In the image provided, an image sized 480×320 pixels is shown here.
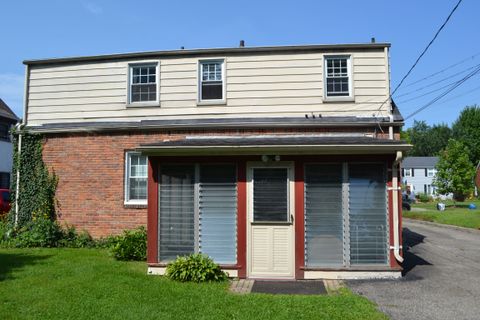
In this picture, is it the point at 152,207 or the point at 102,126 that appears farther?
the point at 102,126

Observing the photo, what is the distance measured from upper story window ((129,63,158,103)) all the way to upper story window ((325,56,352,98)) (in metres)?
5.07

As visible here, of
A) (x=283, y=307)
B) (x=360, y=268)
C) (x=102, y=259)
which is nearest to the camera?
(x=283, y=307)

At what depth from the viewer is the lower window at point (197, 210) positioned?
30.2 feet

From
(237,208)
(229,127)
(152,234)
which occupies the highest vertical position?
(229,127)

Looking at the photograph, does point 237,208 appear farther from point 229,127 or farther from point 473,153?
point 473,153

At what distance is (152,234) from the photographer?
30.3 ft

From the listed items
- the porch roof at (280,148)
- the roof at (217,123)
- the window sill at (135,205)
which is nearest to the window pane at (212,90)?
the roof at (217,123)

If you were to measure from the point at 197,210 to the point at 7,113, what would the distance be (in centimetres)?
2207

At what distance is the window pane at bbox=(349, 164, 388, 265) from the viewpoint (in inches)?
350

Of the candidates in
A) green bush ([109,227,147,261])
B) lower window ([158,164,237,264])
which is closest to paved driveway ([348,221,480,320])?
lower window ([158,164,237,264])

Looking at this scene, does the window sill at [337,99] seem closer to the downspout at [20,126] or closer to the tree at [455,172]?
the downspout at [20,126]

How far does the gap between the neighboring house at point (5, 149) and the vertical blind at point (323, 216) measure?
22.1m

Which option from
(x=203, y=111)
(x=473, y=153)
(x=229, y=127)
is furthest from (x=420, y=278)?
(x=473, y=153)

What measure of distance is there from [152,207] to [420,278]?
5760 mm
